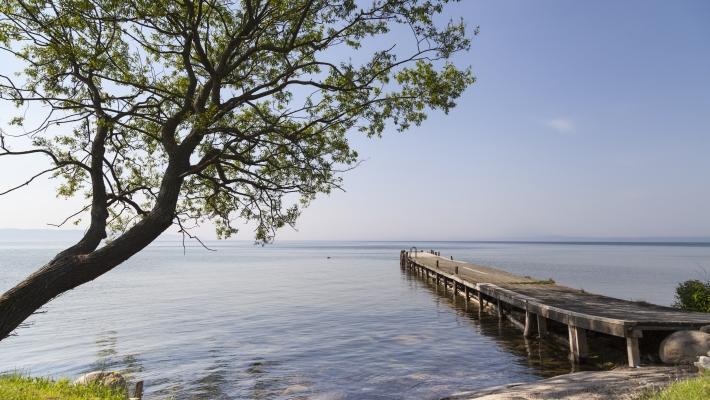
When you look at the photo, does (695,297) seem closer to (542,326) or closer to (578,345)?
(578,345)

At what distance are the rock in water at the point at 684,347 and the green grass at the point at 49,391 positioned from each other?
12712 mm

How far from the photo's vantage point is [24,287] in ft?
21.2

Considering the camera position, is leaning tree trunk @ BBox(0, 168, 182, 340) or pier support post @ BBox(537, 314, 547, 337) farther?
pier support post @ BBox(537, 314, 547, 337)

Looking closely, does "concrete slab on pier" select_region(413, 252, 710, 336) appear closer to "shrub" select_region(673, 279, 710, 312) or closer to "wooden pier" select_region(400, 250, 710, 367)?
"wooden pier" select_region(400, 250, 710, 367)

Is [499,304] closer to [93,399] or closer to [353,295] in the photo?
[353,295]

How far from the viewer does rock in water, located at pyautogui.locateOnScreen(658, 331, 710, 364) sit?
10.5 meters

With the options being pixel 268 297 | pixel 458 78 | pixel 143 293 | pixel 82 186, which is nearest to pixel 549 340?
pixel 458 78

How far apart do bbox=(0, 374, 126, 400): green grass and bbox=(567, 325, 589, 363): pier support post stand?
12662 mm

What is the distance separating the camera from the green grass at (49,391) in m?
7.21

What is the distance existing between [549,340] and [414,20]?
43.4 ft

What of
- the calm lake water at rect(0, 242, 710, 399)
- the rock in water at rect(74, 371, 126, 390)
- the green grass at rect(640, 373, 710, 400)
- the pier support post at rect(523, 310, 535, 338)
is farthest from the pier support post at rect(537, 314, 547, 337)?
the rock in water at rect(74, 371, 126, 390)

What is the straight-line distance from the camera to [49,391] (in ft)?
25.9

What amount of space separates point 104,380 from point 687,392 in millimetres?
11516

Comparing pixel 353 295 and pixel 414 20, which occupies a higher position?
pixel 414 20
